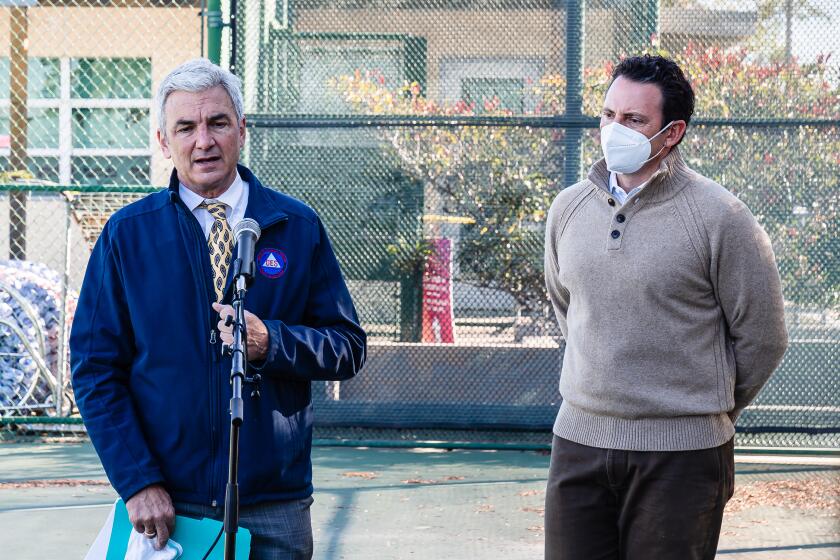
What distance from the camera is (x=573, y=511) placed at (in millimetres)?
3199

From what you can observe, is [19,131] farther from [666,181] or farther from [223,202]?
[666,181]

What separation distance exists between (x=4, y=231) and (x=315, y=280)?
12.1 meters

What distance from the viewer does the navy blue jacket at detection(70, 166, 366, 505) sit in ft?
9.25

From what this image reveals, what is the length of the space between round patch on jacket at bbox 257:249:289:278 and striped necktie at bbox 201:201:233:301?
83 millimetres

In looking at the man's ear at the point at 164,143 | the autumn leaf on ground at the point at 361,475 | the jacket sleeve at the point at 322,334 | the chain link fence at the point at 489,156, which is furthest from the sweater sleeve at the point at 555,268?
the chain link fence at the point at 489,156

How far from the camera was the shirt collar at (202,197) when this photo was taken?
9.80ft

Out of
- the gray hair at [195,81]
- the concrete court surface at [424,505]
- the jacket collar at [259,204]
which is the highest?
the gray hair at [195,81]

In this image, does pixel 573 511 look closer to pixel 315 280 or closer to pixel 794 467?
pixel 315 280

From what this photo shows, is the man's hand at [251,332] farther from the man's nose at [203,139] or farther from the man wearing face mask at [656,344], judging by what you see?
the man wearing face mask at [656,344]

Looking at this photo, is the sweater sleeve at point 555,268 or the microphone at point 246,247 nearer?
the microphone at point 246,247

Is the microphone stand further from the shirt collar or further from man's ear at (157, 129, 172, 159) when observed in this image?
man's ear at (157, 129, 172, 159)

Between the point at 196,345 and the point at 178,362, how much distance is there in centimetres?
6

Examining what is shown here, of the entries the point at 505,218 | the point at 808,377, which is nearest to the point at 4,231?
the point at 505,218

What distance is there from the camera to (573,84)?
7480 millimetres
